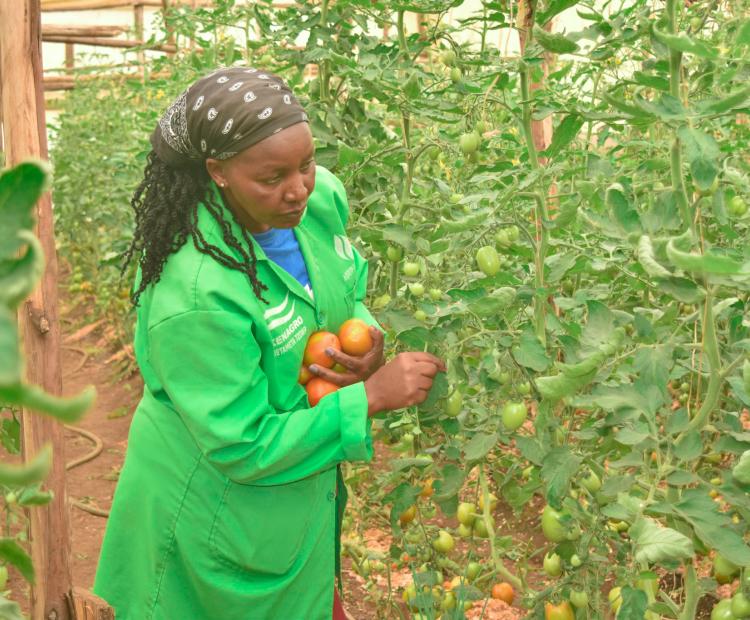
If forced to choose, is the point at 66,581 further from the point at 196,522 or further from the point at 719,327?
the point at 719,327

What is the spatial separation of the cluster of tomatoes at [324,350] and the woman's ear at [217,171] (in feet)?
1.09

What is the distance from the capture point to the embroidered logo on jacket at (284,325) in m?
1.75

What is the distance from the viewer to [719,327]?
234 cm

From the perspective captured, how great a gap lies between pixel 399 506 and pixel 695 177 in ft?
3.36

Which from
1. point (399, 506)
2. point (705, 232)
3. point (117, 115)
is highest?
point (705, 232)

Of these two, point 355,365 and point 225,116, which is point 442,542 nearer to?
point 355,365

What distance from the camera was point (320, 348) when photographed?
5.99 feet

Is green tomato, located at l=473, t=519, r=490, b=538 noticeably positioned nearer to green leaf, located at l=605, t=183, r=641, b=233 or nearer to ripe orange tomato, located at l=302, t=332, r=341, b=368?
ripe orange tomato, located at l=302, t=332, r=341, b=368

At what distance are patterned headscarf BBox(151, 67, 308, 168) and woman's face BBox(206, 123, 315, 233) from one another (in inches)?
0.6

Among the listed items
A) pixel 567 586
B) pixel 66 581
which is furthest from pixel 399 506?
pixel 66 581

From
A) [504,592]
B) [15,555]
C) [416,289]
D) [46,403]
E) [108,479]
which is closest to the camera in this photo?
[46,403]

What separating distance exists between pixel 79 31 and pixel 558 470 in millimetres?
6695

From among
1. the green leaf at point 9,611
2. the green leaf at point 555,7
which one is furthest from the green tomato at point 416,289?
the green leaf at point 9,611

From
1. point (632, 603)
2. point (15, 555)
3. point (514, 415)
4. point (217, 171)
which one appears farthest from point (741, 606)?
point (15, 555)
